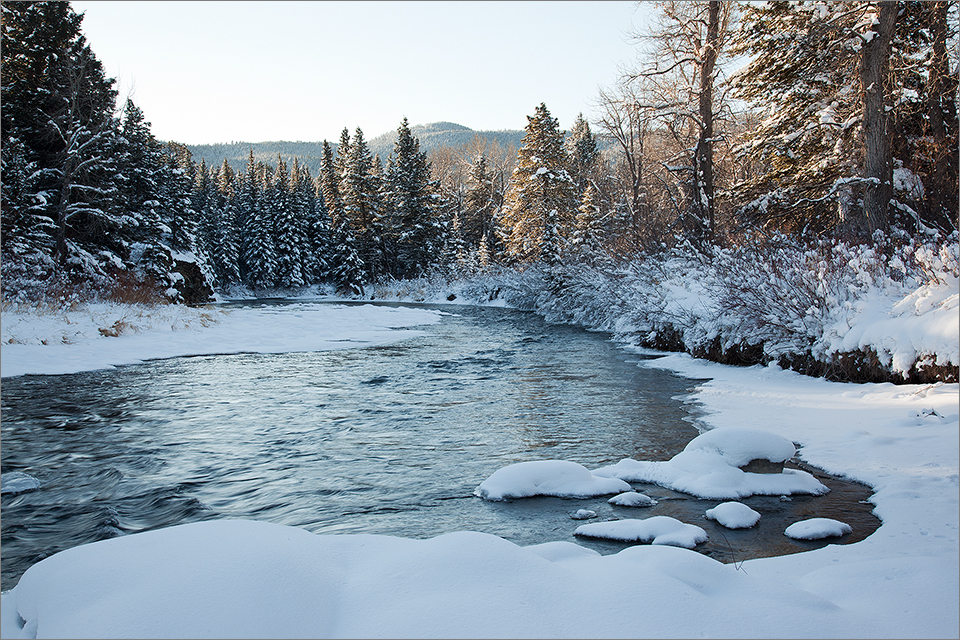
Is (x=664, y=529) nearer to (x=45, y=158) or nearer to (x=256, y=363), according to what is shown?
(x=256, y=363)

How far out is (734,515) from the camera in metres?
3.48

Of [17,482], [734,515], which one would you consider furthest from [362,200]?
[734,515]

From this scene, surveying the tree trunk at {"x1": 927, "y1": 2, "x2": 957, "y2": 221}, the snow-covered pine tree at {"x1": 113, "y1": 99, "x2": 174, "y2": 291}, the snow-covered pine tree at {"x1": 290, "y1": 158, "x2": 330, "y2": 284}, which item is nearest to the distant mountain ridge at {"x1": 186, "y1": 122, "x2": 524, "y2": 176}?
the snow-covered pine tree at {"x1": 290, "y1": 158, "x2": 330, "y2": 284}

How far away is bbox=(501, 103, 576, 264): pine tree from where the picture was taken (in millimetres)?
32469

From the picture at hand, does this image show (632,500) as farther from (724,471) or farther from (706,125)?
(706,125)

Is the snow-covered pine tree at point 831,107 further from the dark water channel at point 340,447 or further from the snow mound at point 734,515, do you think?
the snow mound at point 734,515

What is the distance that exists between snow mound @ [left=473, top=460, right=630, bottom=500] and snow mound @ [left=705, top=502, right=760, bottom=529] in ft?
2.25

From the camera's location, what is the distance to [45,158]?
61.0ft

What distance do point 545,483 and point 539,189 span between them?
30.4 m

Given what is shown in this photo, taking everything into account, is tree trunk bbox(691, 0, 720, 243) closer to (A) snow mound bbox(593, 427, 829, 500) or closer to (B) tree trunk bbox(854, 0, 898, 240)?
(B) tree trunk bbox(854, 0, 898, 240)

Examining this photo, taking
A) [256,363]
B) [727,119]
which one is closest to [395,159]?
[727,119]

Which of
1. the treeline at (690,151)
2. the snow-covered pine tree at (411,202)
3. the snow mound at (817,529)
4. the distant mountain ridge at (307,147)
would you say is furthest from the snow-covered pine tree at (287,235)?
the distant mountain ridge at (307,147)

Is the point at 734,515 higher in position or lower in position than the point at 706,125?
lower

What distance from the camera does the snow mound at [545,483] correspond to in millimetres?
4047
